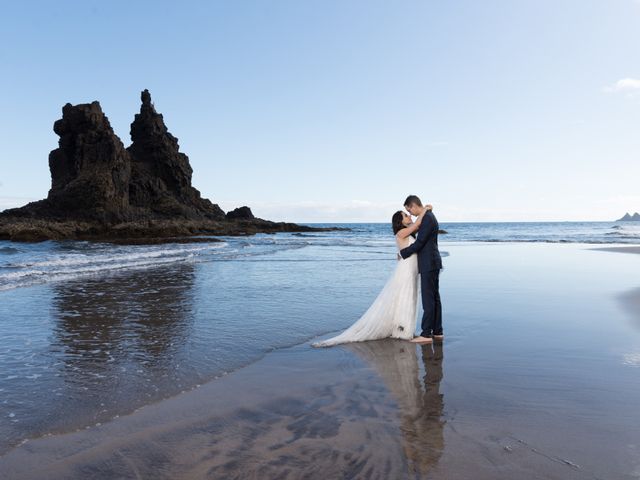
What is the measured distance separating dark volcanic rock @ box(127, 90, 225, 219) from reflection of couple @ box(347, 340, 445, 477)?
71.0 m

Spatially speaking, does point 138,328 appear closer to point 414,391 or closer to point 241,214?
point 414,391

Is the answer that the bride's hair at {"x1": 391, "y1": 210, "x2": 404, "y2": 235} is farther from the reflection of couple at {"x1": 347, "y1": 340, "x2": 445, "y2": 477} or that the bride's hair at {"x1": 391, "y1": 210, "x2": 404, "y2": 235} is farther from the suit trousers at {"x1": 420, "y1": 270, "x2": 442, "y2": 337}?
the reflection of couple at {"x1": 347, "y1": 340, "x2": 445, "y2": 477}

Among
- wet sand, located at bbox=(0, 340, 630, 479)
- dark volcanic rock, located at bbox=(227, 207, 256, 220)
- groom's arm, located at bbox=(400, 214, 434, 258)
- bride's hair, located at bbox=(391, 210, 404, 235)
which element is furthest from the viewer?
dark volcanic rock, located at bbox=(227, 207, 256, 220)

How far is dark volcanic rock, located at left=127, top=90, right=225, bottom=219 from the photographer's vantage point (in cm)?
7544

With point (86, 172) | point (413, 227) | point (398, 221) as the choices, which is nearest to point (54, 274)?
point (398, 221)

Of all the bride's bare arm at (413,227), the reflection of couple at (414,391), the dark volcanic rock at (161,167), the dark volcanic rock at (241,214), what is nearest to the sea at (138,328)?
the reflection of couple at (414,391)

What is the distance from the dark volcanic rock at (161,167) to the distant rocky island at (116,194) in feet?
0.50

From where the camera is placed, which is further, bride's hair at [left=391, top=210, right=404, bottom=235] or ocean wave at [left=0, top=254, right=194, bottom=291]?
ocean wave at [left=0, top=254, right=194, bottom=291]

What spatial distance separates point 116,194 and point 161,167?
21.8 m

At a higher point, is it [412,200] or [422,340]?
[412,200]

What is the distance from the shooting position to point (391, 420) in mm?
3828

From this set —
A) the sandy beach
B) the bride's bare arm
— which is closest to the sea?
the sandy beach

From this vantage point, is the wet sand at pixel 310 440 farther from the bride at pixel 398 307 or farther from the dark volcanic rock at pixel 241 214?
the dark volcanic rock at pixel 241 214

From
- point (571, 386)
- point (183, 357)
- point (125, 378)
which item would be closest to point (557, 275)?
point (571, 386)
